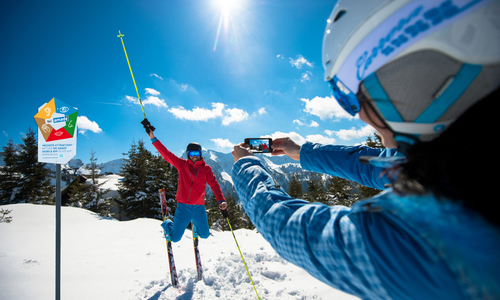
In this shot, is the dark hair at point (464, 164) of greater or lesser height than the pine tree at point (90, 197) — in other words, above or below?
below

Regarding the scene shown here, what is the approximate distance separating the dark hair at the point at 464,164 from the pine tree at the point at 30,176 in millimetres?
28719

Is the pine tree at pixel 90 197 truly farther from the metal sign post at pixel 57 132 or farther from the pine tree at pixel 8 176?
the metal sign post at pixel 57 132

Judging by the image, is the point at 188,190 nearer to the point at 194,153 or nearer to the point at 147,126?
the point at 194,153

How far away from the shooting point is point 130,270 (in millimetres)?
4047

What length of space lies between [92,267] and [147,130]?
313 centimetres

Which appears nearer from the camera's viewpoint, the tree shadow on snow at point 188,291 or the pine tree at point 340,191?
the tree shadow on snow at point 188,291

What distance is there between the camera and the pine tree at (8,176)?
63.9 ft

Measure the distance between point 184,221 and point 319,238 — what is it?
13.7 ft

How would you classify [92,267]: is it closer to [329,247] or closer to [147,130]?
[147,130]

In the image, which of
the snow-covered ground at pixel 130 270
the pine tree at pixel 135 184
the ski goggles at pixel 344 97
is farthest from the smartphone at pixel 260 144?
the pine tree at pixel 135 184

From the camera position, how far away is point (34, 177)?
20453 millimetres

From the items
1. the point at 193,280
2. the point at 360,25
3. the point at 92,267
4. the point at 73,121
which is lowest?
the point at 193,280

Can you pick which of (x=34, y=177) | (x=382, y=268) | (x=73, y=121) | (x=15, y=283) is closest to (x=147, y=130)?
(x=73, y=121)

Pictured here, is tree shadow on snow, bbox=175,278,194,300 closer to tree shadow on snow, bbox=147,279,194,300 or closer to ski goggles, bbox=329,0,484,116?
tree shadow on snow, bbox=147,279,194,300
